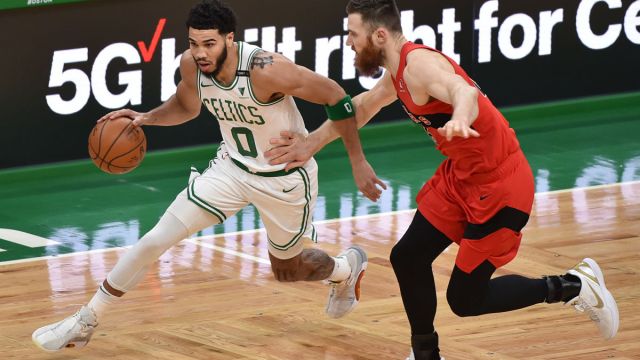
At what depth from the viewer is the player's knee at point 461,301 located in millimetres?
6711

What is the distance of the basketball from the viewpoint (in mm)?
7848

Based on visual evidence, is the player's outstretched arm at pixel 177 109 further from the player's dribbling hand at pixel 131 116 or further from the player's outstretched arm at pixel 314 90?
the player's outstretched arm at pixel 314 90

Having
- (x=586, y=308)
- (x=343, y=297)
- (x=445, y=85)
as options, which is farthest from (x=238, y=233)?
(x=445, y=85)

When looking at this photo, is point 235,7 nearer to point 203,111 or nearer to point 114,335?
point 203,111

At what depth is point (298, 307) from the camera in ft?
27.2

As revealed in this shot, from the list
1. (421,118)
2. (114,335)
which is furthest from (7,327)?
(421,118)

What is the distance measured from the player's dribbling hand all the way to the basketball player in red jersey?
1508mm

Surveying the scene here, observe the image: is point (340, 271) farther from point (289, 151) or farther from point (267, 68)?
point (267, 68)

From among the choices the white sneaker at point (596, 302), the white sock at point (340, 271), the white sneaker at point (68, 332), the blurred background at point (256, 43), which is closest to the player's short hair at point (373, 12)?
the white sneaker at point (596, 302)

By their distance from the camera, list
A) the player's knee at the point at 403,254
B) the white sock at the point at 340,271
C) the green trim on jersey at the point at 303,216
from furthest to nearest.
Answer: the white sock at the point at 340,271 < the green trim on jersey at the point at 303,216 < the player's knee at the point at 403,254

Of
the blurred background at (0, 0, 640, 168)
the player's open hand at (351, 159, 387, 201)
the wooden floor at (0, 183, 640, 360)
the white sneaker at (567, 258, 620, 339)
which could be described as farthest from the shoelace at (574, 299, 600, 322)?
the blurred background at (0, 0, 640, 168)

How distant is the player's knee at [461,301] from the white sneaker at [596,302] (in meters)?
→ 0.72

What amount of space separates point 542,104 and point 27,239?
18.1ft

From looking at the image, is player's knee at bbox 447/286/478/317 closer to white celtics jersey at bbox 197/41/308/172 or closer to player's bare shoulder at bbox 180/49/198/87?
white celtics jersey at bbox 197/41/308/172
